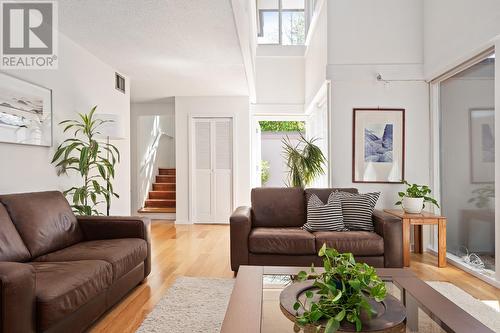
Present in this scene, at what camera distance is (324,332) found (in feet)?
4.33

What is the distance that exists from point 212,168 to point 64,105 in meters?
3.15

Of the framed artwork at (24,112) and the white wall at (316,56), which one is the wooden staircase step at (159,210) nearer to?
the white wall at (316,56)

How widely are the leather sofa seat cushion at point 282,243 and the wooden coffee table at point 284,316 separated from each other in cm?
108

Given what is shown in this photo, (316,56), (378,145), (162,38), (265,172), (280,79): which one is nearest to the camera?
(162,38)

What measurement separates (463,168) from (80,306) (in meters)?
3.91

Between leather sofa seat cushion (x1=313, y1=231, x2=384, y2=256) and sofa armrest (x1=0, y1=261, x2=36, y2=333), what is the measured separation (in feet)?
7.59

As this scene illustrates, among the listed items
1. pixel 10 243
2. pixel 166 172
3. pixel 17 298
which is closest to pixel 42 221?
pixel 10 243

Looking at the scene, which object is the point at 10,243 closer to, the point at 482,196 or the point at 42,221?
the point at 42,221

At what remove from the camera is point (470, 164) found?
3.65 metres

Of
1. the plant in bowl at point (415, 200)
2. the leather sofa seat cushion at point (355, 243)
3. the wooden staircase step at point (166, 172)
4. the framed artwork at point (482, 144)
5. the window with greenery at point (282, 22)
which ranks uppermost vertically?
the window with greenery at point (282, 22)

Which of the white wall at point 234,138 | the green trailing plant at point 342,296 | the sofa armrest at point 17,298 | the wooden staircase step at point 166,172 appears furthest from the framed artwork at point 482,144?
the wooden staircase step at point 166,172

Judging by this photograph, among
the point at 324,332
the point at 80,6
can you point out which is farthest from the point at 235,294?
the point at 80,6

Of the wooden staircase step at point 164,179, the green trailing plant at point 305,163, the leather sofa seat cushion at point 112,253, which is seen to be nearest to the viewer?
the leather sofa seat cushion at point 112,253

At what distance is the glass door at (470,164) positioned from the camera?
11.0ft
